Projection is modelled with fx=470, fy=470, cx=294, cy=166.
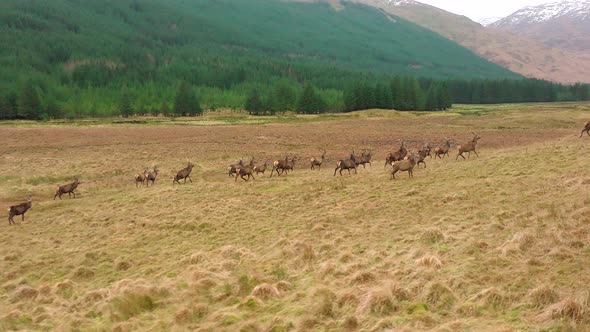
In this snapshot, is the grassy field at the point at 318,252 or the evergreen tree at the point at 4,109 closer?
the grassy field at the point at 318,252

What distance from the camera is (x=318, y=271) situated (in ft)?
40.4

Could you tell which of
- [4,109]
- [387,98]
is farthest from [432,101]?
[4,109]

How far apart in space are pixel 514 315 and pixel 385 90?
117792mm

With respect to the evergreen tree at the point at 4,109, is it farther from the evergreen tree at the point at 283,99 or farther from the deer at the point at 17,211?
the deer at the point at 17,211

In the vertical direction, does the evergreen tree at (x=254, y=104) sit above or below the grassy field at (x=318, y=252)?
above

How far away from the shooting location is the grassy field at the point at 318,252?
9.55 m

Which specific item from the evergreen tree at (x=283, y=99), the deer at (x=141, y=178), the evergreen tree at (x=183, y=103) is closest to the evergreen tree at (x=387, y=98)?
the evergreen tree at (x=283, y=99)

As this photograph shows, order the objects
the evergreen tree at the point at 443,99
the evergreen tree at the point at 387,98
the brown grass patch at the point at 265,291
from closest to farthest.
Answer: the brown grass patch at the point at 265,291, the evergreen tree at the point at 387,98, the evergreen tree at the point at 443,99

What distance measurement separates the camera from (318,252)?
1413cm

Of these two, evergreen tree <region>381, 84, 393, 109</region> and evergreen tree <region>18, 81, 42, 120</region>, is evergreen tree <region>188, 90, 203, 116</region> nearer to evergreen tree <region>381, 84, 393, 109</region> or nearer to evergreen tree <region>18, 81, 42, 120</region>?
evergreen tree <region>18, 81, 42, 120</region>

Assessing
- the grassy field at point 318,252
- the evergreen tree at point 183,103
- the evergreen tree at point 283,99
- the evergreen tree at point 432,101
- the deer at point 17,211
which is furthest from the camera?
the evergreen tree at point 432,101

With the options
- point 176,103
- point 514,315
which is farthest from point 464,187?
point 176,103

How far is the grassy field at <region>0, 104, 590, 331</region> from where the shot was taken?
9.55 meters

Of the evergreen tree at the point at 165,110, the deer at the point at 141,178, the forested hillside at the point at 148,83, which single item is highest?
the forested hillside at the point at 148,83
